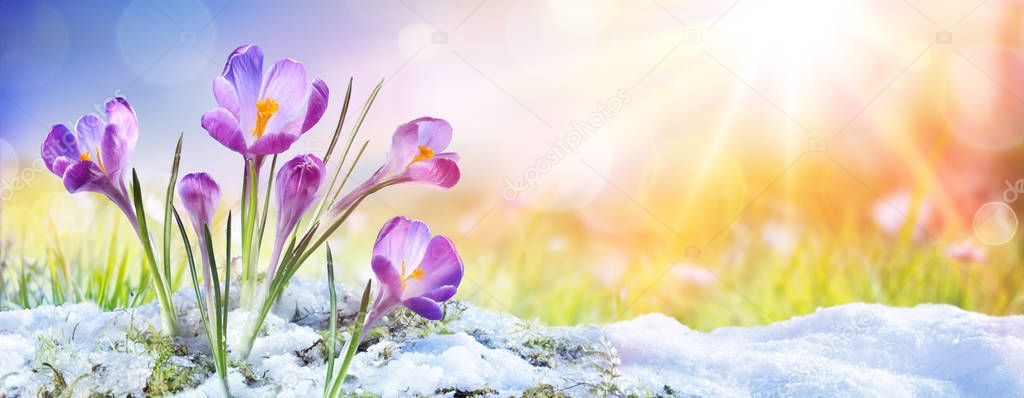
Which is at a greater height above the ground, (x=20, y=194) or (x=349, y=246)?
(x=349, y=246)

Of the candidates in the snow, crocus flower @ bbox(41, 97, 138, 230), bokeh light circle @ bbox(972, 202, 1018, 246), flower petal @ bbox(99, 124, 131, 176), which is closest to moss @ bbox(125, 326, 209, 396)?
the snow

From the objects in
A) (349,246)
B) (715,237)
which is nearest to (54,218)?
(349,246)

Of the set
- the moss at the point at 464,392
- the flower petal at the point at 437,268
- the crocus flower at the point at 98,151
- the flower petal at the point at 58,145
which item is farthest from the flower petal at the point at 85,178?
the moss at the point at 464,392

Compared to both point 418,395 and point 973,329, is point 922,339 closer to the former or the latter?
point 973,329

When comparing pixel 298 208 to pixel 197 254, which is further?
pixel 197 254

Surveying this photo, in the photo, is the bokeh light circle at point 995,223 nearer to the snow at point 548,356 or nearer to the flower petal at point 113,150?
the snow at point 548,356

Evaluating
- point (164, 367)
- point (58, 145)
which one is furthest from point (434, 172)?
point (58, 145)

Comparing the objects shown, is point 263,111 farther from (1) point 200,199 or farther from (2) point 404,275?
(2) point 404,275

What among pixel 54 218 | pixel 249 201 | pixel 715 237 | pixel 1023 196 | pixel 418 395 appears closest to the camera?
pixel 418 395
